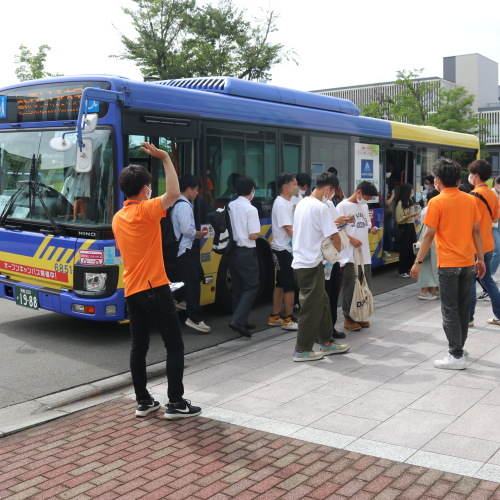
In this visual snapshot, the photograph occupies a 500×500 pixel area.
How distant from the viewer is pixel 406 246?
442 inches

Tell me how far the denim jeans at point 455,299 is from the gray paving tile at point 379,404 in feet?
3.09

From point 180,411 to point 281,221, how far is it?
3215 millimetres

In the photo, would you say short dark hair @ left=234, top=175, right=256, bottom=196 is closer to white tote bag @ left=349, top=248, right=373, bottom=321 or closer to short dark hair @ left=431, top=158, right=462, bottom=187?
white tote bag @ left=349, top=248, right=373, bottom=321

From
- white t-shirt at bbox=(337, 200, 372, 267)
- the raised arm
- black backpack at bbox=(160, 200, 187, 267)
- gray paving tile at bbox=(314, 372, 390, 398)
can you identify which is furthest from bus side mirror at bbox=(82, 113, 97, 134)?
gray paving tile at bbox=(314, 372, 390, 398)

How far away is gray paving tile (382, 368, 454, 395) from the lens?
498cm

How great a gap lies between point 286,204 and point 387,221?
487 centimetres

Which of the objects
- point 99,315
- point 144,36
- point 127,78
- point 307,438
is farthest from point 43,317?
point 144,36

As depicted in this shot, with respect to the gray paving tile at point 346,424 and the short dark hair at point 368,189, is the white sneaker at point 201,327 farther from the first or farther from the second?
the gray paving tile at point 346,424

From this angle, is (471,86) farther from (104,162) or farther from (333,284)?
(104,162)

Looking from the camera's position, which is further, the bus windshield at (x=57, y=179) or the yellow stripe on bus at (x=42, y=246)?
the yellow stripe on bus at (x=42, y=246)

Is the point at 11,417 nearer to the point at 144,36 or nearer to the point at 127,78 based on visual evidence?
the point at 127,78

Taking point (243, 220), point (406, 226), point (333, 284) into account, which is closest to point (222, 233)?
point (243, 220)

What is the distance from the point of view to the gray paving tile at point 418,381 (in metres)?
4.98

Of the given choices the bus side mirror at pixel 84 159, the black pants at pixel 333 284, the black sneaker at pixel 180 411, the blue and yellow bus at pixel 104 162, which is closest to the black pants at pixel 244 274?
the blue and yellow bus at pixel 104 162
